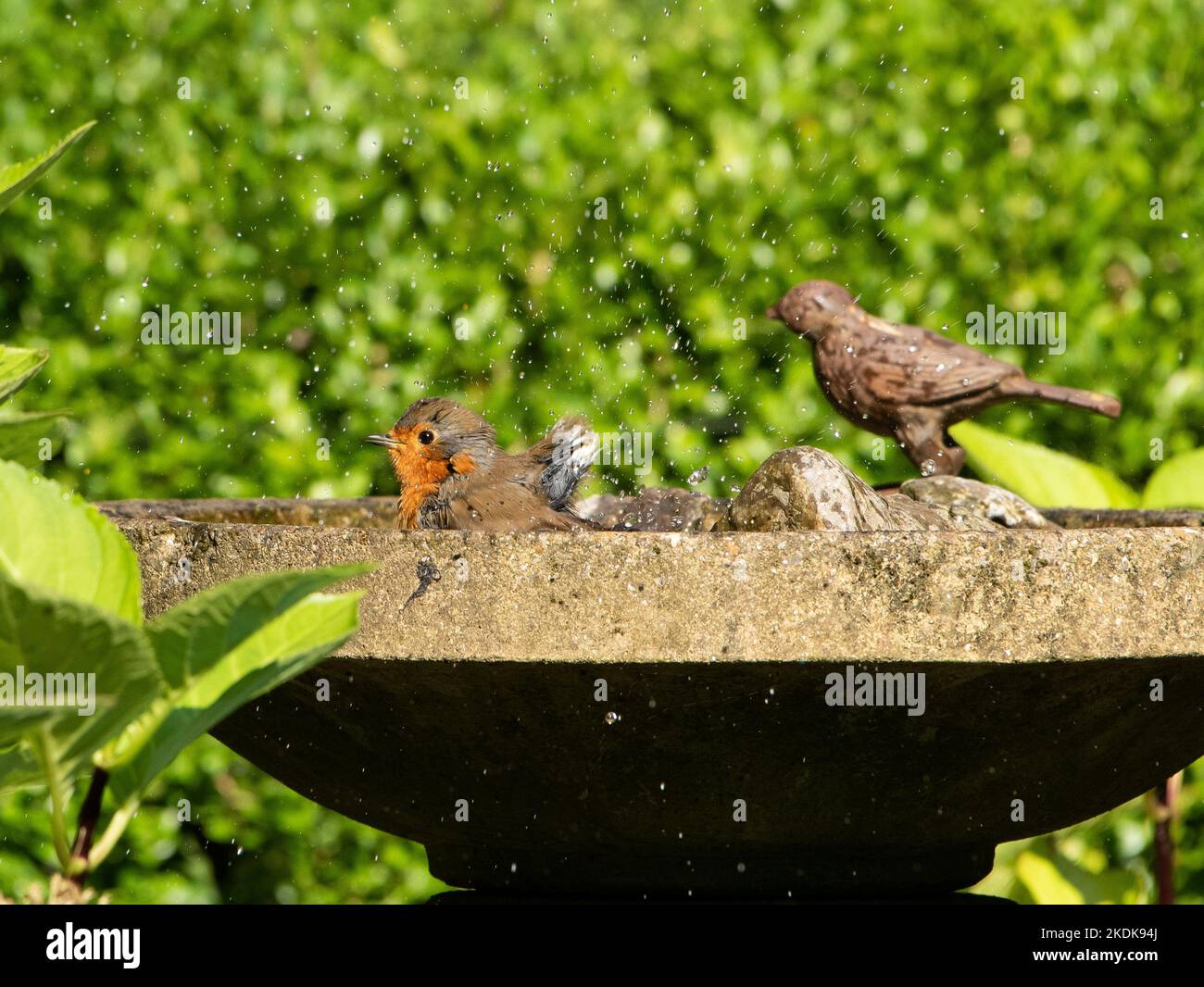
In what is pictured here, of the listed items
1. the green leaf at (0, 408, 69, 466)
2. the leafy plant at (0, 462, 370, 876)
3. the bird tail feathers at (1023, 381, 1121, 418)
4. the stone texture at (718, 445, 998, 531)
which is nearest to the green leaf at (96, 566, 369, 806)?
the leafy plant at (0, 462, 370, 876)

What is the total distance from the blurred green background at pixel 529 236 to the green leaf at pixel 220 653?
3.41 m

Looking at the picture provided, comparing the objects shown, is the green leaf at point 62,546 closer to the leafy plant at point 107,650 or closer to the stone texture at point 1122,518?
the leafy plant at point 107,650

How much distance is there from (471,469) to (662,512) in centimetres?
42

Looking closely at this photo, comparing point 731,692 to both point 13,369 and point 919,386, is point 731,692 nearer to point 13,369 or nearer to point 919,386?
point 13,369

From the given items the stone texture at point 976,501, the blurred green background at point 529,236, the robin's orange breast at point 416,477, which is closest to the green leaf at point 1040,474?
the stone texture at point 976,501

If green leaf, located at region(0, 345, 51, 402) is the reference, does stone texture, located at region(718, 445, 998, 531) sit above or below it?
below

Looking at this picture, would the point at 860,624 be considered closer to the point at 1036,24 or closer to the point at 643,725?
the point at 643,725

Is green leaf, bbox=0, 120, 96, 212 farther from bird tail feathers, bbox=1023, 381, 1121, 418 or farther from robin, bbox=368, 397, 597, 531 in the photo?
bird tail feathers, bbox=1023, 381, 1121, 418

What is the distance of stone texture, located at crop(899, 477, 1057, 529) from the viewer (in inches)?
101

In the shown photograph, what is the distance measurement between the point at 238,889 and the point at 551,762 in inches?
127

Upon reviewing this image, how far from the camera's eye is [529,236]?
15.4 ft

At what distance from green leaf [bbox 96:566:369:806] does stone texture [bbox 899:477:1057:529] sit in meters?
1.58

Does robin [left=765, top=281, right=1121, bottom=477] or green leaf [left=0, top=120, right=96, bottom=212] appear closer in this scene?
green leaf [left=0, top=120, right=96, bottom=212]

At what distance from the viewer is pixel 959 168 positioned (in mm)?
4711
